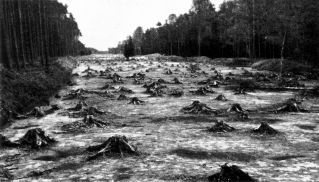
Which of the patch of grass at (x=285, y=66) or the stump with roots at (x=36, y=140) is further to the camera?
the patch of grass at (x=285, y=66)

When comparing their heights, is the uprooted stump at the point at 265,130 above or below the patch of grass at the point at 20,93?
below

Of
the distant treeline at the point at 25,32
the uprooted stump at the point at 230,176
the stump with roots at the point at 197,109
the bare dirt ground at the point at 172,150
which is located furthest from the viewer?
the distant treeline at the point at 25,32

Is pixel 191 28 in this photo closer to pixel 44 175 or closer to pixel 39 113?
pixel 39 113

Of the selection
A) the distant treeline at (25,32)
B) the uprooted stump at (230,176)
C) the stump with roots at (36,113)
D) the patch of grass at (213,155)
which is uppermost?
the distant treeline at (25,32)

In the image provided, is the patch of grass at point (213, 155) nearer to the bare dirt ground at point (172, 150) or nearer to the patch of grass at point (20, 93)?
the bare dirt ground at point (172, 150)

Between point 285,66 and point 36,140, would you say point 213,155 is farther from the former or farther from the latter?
point 285,66

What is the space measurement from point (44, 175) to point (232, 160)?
5494 mm

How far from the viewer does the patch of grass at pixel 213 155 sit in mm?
11391

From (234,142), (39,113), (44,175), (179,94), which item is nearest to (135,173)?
(44,175)

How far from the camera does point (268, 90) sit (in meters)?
28.4

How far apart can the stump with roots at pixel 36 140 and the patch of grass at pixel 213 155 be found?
4691 millimetres

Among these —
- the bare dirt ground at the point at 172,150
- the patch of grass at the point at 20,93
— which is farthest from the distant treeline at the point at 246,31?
the patch of grass at the point at 20,93

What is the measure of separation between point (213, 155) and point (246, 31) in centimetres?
5654

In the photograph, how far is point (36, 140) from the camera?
13211mm
